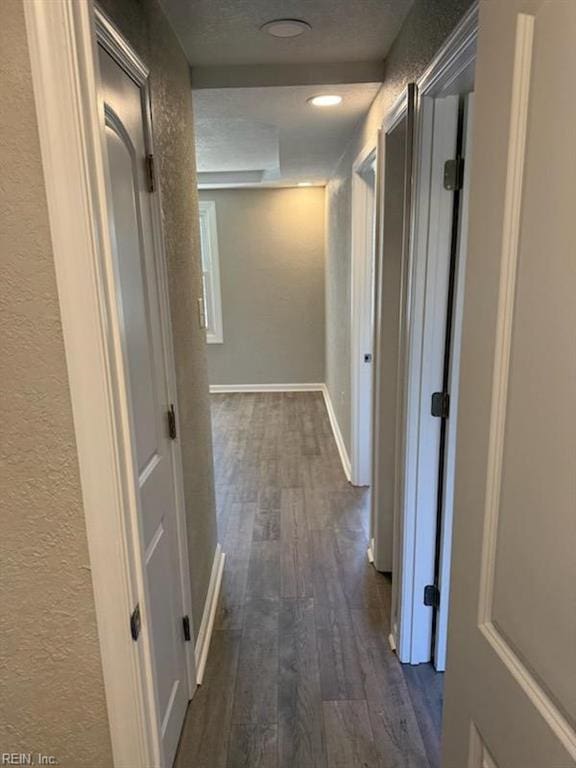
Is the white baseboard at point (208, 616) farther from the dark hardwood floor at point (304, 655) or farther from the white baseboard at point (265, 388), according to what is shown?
the white baseboard at point (265, 388)

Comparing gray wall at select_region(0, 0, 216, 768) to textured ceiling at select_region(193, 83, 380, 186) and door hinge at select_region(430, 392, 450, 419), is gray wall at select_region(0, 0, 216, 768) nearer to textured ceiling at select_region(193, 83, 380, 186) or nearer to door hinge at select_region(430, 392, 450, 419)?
door hinge at select_region(430, 392, 450, 419)

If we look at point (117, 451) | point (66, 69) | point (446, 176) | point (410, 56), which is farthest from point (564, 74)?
point (410, 56)

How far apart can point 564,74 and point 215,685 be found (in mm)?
2166

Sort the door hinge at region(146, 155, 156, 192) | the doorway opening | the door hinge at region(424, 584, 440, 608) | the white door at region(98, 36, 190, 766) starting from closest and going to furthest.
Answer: the white door at region(98, 36, 190, 766) < the door hinge at region(146, 155, 156, 192) < the doorway opening < the door hinge at region(424, 584, 440, 608)

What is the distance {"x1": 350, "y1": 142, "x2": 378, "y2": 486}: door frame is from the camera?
3213 millimetres

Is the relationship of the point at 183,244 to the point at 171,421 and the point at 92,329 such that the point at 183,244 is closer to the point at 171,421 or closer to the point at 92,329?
the point at 171,421

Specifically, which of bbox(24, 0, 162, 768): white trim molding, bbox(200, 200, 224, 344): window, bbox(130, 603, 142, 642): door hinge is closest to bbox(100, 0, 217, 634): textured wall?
bbox(24, 0, 162, 768): white trim molding

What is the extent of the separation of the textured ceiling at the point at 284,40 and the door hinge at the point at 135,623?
5.88ft

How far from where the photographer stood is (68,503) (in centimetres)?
84

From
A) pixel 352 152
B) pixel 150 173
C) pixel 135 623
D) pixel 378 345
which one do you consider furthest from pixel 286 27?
pixel 135 623

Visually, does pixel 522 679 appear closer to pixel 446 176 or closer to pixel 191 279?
pixel 446 176

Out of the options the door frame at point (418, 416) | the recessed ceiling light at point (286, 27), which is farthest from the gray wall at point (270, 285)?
the door frame at point (418, 416)

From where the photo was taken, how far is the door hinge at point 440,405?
184cm

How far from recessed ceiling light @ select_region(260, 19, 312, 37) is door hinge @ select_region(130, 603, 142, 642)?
1.91m
